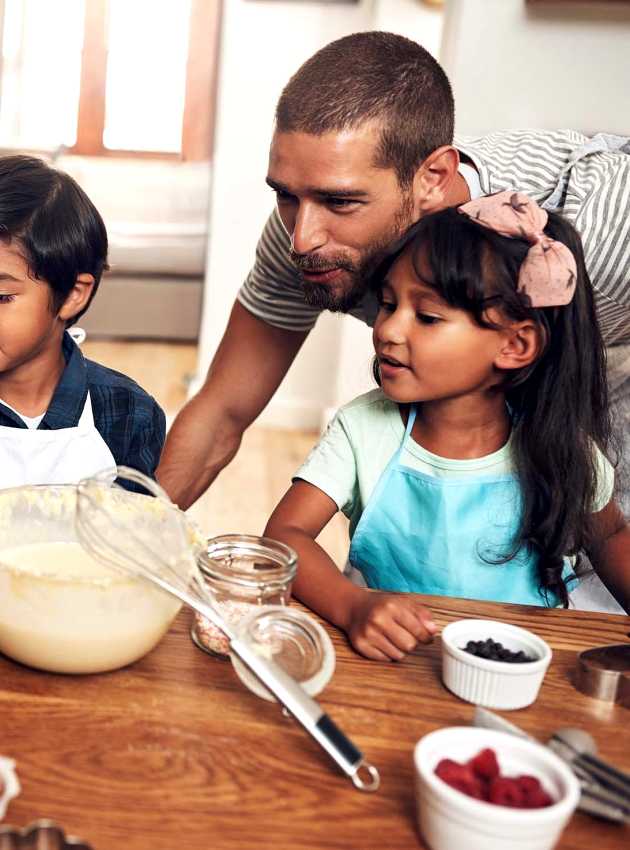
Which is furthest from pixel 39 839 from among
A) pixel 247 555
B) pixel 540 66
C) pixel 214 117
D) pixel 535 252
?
pixel 214 117

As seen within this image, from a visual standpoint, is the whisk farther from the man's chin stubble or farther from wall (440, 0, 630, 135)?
wall (440, 0, 630, 135)

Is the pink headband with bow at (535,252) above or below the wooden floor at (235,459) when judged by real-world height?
Answer: above

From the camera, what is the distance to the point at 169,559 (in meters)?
0.91

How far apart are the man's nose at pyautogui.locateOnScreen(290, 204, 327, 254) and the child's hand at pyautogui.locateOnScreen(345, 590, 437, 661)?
2.31ft

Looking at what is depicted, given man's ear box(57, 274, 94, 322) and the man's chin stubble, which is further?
the man's chin stubble

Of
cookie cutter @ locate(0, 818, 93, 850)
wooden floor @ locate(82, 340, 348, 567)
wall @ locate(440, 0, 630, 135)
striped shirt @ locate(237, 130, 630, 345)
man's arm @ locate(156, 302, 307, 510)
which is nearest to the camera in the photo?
cookie cutter @ locate(0, 818, 93, 850)

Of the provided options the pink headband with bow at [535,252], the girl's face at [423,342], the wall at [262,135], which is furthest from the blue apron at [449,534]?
the wall at [262,135]

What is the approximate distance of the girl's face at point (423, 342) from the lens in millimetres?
1317

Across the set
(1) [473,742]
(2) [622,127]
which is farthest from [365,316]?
(2) [622,127]

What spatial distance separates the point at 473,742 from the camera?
0.78m

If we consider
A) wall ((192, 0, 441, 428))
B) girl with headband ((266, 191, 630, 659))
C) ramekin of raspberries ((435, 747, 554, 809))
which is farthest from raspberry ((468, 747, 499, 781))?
wall ((192, 0, 441, 428))

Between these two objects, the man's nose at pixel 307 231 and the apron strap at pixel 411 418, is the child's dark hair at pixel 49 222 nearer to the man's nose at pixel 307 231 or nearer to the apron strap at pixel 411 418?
the man's nose at pixel 307 231

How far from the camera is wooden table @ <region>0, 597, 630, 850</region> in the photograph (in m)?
0.73

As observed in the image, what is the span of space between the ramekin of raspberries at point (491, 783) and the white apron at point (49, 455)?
83cm
